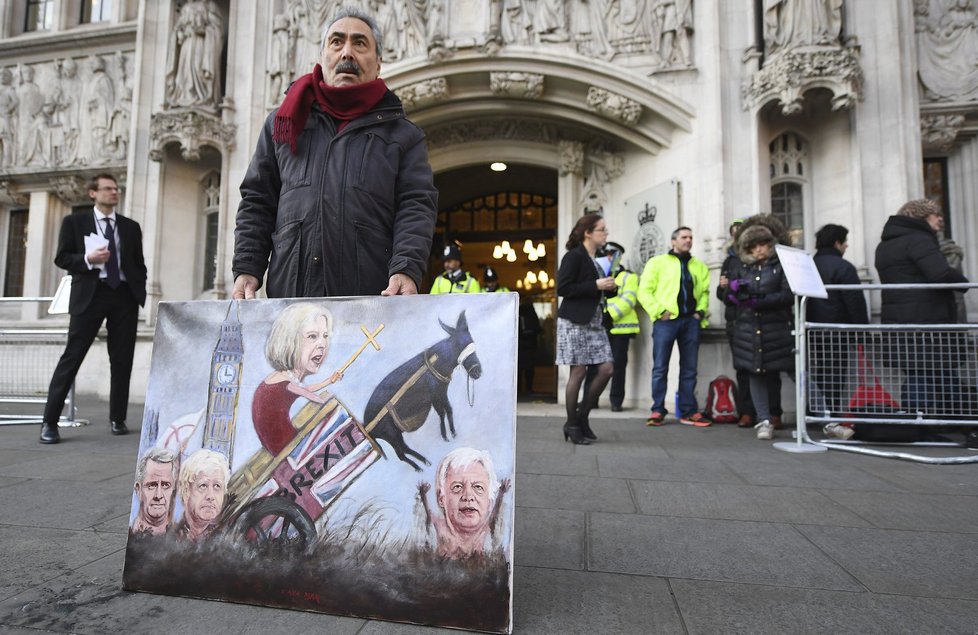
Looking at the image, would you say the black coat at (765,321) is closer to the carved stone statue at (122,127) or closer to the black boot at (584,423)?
the black boot at (584,423)

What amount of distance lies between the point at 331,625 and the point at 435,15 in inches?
329

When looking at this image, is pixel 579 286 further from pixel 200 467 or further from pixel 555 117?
pixel 555 117

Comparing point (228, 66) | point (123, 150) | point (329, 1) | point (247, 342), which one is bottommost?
point (247, 342)

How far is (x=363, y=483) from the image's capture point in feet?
5.31

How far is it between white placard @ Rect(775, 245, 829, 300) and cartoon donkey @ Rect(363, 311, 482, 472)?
3769mm

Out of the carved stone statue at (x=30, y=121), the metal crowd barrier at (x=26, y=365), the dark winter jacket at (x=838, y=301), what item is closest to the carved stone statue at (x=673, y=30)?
the dark winter jacket at (x=838, y=301)

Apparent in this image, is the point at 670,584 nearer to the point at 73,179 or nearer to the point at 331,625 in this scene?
the point at 331,625

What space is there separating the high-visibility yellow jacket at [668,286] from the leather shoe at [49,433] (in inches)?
230

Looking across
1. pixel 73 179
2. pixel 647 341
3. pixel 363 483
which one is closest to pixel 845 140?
pixel 647 341

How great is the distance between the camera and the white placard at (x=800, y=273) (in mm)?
4453

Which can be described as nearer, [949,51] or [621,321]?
[621,321]

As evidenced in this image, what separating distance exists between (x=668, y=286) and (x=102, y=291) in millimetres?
5607

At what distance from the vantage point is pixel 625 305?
646 centimetres

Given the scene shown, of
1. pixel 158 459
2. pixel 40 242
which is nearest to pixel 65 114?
pixel 40 242
